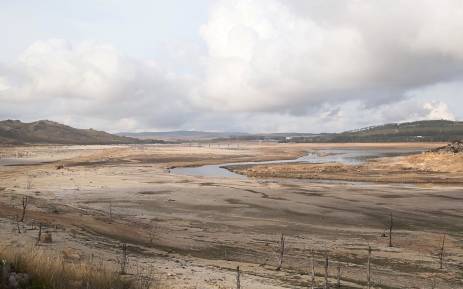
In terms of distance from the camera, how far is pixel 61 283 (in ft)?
33.1

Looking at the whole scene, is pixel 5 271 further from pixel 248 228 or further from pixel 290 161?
pixel 290 161

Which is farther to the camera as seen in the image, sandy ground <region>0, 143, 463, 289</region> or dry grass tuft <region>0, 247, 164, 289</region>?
sandy ground <region>0, 143, 463, 289</region>

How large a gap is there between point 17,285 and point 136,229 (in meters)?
19.5

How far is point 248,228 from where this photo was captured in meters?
31.6

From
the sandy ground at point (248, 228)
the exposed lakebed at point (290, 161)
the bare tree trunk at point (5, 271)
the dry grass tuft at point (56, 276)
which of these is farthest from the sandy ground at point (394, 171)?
the bare tree trunk at point (5, 271)

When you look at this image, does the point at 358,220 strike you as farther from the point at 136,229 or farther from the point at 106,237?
the point at 106,237

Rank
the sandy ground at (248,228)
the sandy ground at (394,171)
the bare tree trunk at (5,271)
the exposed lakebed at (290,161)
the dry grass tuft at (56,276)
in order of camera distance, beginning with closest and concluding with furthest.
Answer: the bare tree trunk at (5,271) < the dry grass tuft at (56,276) < the sandy ground at (248,228) < the sandy ground at (394,171) < the exposed lakebed at (290,161)

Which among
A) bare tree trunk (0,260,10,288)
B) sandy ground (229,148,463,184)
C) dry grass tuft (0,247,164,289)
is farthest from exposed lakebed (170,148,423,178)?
bare tree trunk (0,260,10,288)

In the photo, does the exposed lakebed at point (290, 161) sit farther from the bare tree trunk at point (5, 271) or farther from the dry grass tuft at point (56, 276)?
the bare tree trunk at point (5, 271)

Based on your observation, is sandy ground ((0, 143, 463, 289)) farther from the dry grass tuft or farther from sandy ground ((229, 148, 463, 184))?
sandy ground ((229, 148, 463, 184))

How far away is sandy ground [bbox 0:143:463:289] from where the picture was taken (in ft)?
65.6

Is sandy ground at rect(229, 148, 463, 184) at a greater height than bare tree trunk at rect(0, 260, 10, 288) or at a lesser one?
lesser

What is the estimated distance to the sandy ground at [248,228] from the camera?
1998 centimetres

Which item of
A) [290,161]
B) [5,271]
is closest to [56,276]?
→ [5,271]
